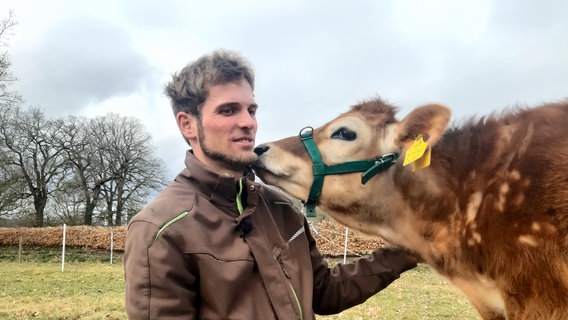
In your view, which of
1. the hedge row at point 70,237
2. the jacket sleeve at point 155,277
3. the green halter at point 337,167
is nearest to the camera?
the jacket sleeve at point 155,277

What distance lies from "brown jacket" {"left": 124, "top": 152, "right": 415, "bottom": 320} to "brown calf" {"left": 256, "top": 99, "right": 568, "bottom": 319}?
0.70 metres

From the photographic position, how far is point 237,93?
280 centimetres

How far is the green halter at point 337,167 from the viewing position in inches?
128

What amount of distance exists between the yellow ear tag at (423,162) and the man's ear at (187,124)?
56.7 inches

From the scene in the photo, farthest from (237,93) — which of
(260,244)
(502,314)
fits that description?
(502,314)

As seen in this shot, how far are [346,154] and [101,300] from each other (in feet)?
33.3

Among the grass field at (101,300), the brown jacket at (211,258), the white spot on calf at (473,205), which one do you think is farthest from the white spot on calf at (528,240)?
the grass field at (101,300)

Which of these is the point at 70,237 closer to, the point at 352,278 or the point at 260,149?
the point at 260,149

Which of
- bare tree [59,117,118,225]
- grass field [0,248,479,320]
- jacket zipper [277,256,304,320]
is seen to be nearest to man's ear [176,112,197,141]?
jacket zipper [277,256,304,320]

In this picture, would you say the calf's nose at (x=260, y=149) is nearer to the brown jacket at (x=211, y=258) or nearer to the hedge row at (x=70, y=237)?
the brown jacket at (x=211, y=258)

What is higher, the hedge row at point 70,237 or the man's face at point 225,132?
the man's face at point 225,132

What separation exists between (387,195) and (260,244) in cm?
117

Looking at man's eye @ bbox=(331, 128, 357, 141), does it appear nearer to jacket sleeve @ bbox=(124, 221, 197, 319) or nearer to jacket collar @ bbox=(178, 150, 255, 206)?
jacket collar @ bbox=(178, 150, 255, 206)

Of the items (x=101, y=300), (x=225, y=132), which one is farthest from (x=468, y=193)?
(x=101, y=300)
